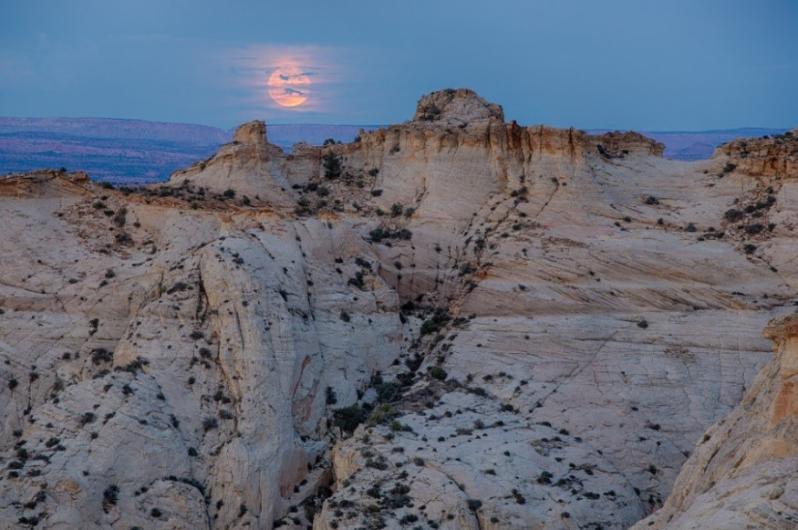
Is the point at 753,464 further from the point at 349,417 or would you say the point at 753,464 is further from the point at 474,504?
the point at 349,417

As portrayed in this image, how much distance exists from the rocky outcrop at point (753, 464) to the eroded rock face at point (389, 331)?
0.27 meters

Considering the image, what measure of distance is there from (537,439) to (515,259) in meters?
9.74

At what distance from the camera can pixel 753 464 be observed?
67.8ft

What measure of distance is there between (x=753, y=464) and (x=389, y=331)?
19242 millimetres

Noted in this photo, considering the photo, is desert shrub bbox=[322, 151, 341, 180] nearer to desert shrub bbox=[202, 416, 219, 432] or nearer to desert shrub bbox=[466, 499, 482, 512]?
desert shrub bbox=[202, 416, 219, 432]

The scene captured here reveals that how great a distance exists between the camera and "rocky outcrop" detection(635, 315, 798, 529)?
18.1m

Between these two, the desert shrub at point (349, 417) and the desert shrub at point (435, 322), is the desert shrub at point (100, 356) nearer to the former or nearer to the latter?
the desert shrub at point (349, 417)

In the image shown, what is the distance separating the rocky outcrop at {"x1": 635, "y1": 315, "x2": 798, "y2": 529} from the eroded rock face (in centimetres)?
27

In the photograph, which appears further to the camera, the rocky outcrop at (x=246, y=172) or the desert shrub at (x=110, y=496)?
the rocky outcrop at (x=246, y=172)

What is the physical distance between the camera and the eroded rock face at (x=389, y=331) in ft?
98.1

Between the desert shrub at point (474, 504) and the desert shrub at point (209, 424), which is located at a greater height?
the desert shrub at point (209, 424)

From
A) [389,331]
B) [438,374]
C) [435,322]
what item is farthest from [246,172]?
[438,374]

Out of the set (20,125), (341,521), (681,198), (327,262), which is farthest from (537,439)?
(20,125)

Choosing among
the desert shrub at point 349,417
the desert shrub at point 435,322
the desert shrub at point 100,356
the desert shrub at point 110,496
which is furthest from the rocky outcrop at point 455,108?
the desert shrub at point 110,496
